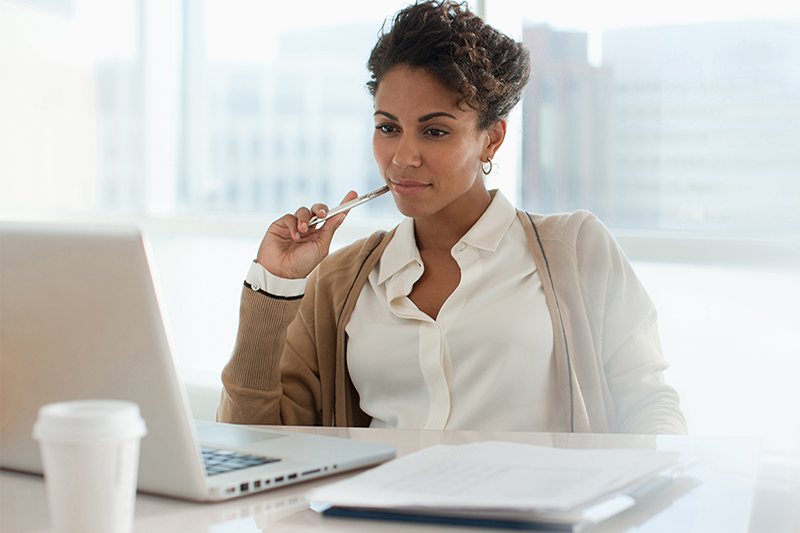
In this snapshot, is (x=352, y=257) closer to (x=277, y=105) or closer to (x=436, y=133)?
(x=436, y=133)

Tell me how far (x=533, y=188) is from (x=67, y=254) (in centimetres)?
207

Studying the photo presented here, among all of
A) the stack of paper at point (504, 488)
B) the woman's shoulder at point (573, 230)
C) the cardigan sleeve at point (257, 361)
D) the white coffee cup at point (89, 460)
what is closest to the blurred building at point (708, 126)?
the woman's shoulder at point (573, 230)

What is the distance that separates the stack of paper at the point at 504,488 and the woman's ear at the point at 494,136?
952mm

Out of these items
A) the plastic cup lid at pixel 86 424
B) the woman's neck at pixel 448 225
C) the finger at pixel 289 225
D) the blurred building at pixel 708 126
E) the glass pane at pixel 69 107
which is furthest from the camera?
the glass pane at pixel 69 107

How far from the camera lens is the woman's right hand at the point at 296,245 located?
1358mm

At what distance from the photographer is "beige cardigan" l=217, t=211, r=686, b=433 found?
1.30 m

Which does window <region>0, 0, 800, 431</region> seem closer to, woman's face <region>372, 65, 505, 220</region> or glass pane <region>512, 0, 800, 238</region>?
glass pane <region>512, 0, 800, 238</region>

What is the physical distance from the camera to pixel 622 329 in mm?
1373

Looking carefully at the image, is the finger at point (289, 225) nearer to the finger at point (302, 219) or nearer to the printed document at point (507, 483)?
the finger at point (302, 219)

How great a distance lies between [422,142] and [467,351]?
1.30 feet

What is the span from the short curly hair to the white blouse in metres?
0.28

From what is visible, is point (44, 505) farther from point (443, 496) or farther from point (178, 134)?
point (178, 134)

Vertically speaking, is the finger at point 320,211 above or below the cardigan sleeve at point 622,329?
above

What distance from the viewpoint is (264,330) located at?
1.29 metres
